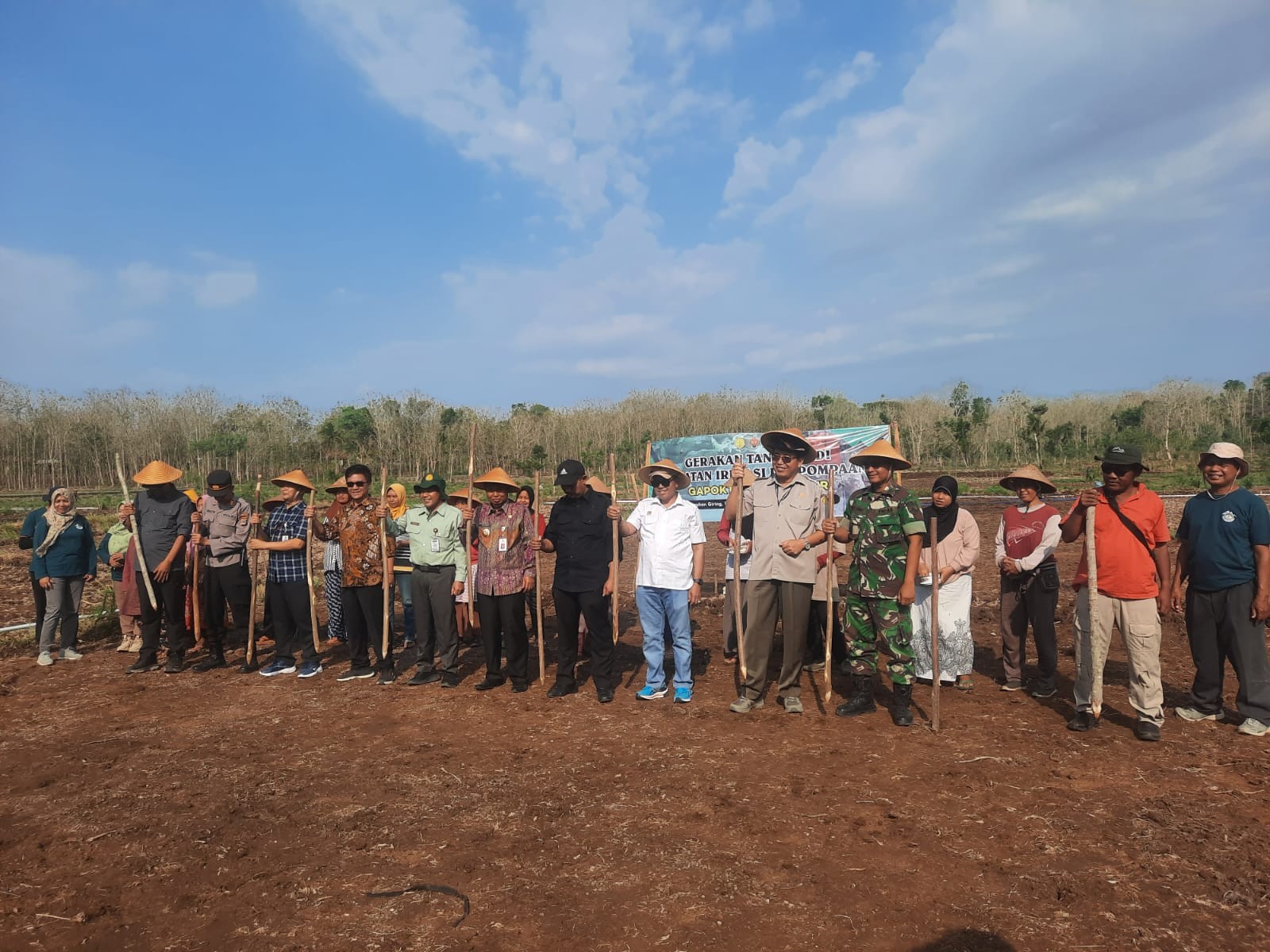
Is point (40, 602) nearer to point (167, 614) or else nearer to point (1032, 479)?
point (167, 614)

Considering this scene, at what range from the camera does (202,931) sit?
2.96 meters

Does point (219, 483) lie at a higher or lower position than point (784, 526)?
higher

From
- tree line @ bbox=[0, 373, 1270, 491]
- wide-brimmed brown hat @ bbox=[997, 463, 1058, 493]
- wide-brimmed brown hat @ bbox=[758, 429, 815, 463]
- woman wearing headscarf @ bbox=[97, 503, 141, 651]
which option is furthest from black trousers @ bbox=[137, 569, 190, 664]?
tree line @ bbox=[0, 373, 1270, 491]

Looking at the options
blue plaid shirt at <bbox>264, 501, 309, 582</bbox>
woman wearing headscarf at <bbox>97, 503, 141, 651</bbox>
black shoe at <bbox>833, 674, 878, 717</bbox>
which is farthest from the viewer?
woman wearing headscarf at <bbox>97, 503, 141, 651</bbox>

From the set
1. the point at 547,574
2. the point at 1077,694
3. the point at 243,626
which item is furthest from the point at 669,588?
the point at 547,574

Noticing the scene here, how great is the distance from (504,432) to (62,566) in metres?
32.8

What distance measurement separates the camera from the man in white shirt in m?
5.73

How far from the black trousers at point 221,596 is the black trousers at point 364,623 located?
0.48m

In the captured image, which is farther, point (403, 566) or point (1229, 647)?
point (403, 566)

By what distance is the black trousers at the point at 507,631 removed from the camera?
6.06m

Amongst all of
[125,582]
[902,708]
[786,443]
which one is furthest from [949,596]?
[125,582]

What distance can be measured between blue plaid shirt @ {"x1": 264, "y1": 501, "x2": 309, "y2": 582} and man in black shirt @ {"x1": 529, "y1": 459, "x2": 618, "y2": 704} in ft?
7.37

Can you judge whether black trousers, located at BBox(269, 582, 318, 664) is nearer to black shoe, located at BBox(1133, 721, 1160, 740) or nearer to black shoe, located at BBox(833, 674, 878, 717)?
black shoe, located at BBox(833, 674, 878, 717)

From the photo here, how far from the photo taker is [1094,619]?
4.74 m
